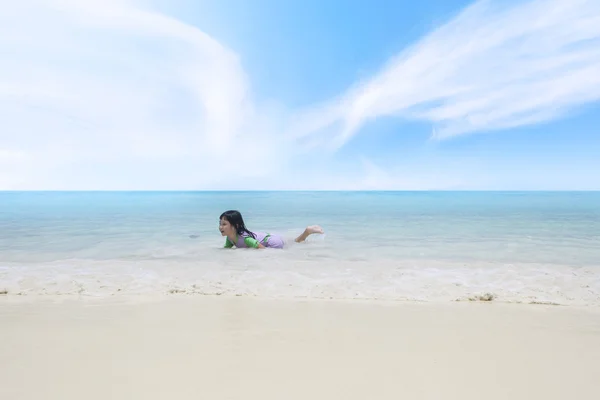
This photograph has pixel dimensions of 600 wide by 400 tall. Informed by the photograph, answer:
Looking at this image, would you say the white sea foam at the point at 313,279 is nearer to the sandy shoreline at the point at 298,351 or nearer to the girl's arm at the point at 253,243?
the sandy shoreline at the point at 298,351

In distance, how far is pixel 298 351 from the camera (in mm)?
3346

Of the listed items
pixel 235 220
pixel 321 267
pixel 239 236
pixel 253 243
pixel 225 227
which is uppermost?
pixel 235 220

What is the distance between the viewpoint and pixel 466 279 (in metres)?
6.68

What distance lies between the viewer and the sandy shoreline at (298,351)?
2.70m

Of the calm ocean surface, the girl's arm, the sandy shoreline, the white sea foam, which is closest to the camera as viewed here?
the sandy shoreline

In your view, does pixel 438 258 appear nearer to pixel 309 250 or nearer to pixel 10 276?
pixel 309 250

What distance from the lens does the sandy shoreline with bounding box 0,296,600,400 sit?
2697mm

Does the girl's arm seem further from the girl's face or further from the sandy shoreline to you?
the sandy shoreline

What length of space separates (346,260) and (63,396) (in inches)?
275

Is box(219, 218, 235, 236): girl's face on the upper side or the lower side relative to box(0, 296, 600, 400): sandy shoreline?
upper

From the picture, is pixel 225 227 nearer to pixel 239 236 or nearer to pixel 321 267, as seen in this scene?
pixel 239 236

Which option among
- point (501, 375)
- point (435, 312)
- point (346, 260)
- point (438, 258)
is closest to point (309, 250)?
point (346, 260)

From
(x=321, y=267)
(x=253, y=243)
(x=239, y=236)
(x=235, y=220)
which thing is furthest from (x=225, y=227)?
(x=321, y=267)

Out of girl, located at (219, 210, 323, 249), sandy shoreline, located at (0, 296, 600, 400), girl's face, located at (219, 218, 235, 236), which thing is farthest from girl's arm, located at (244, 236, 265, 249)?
sandy shoreline, located at (0, 296, 600, 400)
